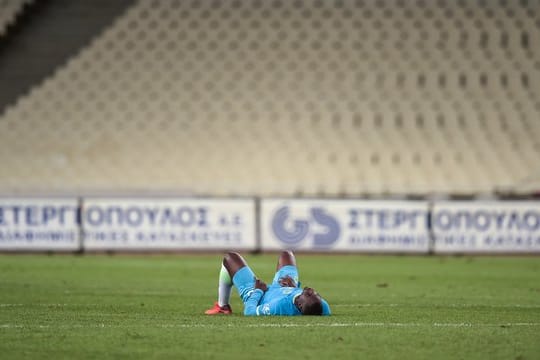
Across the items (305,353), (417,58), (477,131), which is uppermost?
(417,58)

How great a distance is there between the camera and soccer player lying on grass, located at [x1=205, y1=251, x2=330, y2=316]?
405 inches

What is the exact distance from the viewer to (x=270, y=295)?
10586 mm

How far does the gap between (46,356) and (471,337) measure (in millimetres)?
3575

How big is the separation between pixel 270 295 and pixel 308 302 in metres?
0.54

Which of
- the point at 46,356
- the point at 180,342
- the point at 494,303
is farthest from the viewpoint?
the point at 494,303

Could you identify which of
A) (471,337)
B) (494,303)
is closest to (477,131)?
(494,303)

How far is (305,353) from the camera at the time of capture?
810 cm

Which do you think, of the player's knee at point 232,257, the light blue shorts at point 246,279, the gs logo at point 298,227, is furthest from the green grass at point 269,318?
the gs logo at point 298,227

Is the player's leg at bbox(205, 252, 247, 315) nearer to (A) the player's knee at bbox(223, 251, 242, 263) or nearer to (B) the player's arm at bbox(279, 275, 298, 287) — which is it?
(A) the player's knee at bbox(223, 251, 242, 263)

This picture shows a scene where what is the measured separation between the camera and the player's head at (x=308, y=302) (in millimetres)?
10156

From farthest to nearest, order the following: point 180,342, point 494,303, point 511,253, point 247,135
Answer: point 247,135 < point 511,253 < point 494,303 < point 180,342

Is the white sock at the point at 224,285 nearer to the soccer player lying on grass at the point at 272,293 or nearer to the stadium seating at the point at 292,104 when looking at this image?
the soccer player lying on grass at the point at 272,293

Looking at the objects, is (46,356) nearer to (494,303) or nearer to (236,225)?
(494,303)

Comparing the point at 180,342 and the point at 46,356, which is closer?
the point at 46,356
